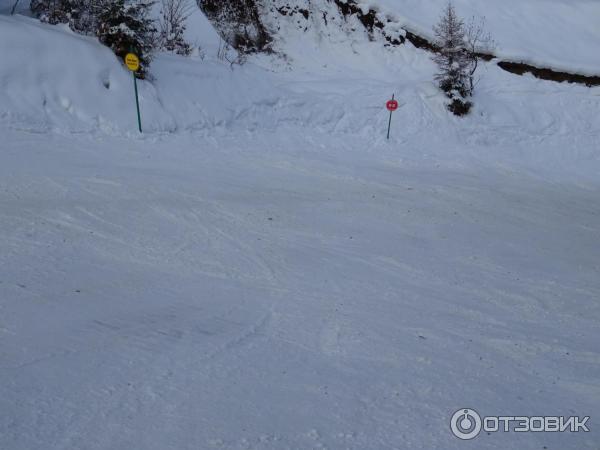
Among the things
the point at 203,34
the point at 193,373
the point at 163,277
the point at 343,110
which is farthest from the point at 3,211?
the point at 203,34

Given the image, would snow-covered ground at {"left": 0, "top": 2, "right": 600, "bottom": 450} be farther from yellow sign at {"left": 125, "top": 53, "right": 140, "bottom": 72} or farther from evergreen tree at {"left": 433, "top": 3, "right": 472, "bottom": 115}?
evergreen tree at {"left": 433, "top": 3, "right": 472, "bottom": 115}

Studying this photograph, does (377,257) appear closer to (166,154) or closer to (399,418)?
(399,418)

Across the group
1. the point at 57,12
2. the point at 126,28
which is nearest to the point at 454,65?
the point at 126,28

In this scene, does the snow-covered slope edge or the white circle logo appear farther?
the snow-covered slope edge

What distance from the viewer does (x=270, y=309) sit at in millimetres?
5328

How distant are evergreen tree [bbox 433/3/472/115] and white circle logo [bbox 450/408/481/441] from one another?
50.2 feet

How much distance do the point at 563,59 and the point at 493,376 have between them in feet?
64.5

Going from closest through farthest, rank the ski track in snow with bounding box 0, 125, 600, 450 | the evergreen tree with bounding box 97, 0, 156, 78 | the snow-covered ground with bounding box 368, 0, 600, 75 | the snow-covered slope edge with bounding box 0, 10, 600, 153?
1. the ski track in snow with bounding box 0, 125, 600, 450
2. the snow-covered slope edge with bounding box 0, 10, 600, 153
3. the evergreen tree with bounding box 97, 0, 156, 78
4. the snow-covered ground with bounding box 368, 0, 600, 75

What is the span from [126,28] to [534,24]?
56.8 feet

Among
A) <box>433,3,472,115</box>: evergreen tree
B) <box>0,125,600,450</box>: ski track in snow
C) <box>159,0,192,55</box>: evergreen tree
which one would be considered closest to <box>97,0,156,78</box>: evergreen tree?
<box>159,0,192,55</box>: evergreen tree

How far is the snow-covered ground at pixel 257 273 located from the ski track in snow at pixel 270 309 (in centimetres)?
3

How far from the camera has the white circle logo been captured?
11.8 ft

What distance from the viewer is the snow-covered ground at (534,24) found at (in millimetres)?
20469

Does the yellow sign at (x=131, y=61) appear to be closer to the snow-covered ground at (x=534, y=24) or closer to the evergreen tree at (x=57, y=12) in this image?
the evergreen tree at (x=57, y=12)
